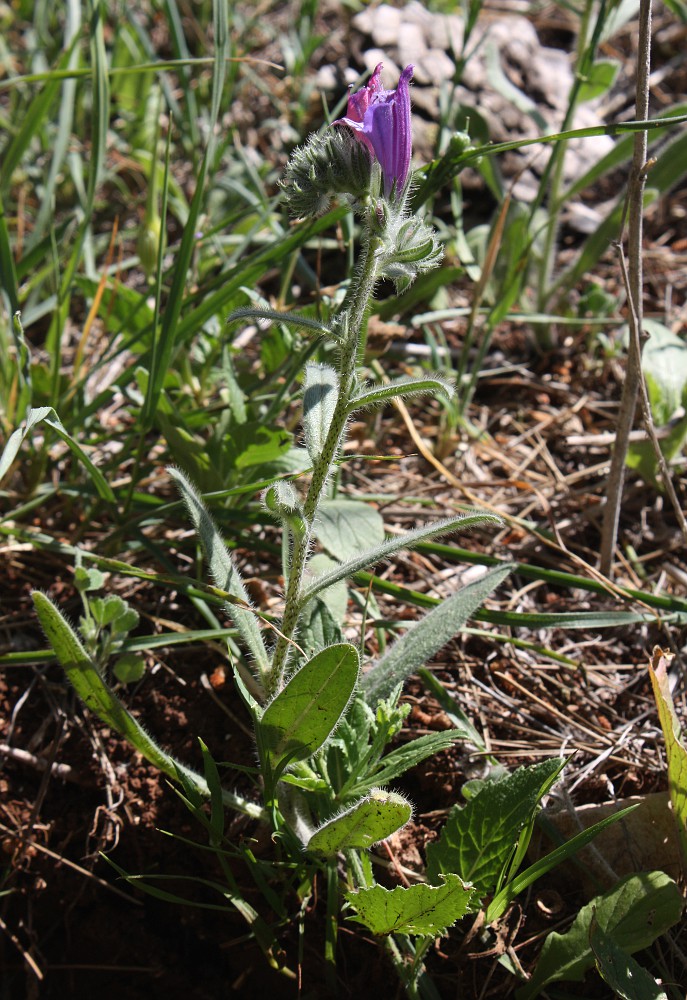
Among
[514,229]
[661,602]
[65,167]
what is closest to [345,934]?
[661,602]

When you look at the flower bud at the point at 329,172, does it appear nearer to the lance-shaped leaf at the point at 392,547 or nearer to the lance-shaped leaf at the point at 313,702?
the lance-shaped leaf at the point at 392,547

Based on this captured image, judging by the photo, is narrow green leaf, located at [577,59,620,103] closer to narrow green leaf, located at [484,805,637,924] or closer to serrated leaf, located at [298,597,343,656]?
serrated leaf, located at [298,597,343,656]

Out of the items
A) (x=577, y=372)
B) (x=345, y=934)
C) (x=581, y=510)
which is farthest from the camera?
(x=577, y=372)

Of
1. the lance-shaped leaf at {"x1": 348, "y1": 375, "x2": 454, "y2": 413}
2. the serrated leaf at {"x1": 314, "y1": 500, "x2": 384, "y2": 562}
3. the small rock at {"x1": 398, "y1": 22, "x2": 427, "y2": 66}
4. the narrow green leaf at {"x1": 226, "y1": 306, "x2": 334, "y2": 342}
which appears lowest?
the serrated leaf at {"x1": 314, "y1": 500, "x2": 384, "y2": 562}

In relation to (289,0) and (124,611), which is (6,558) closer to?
(124,611)

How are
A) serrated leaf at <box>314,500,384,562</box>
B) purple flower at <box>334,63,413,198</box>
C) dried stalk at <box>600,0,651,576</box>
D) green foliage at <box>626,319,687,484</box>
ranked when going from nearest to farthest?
purple flower at <box>334,63,413,198</box>, dried stalk at <box>600,0,651,576</box>, serrated leaf at <box>314,500,384,562</box>, green foliage at <box>626,319,687,484</box>

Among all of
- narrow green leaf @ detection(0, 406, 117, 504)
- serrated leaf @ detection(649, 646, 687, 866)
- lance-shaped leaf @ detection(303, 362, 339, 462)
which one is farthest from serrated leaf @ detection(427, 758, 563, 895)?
narrow green leaf @ detection(0, 406, 117, 504)
